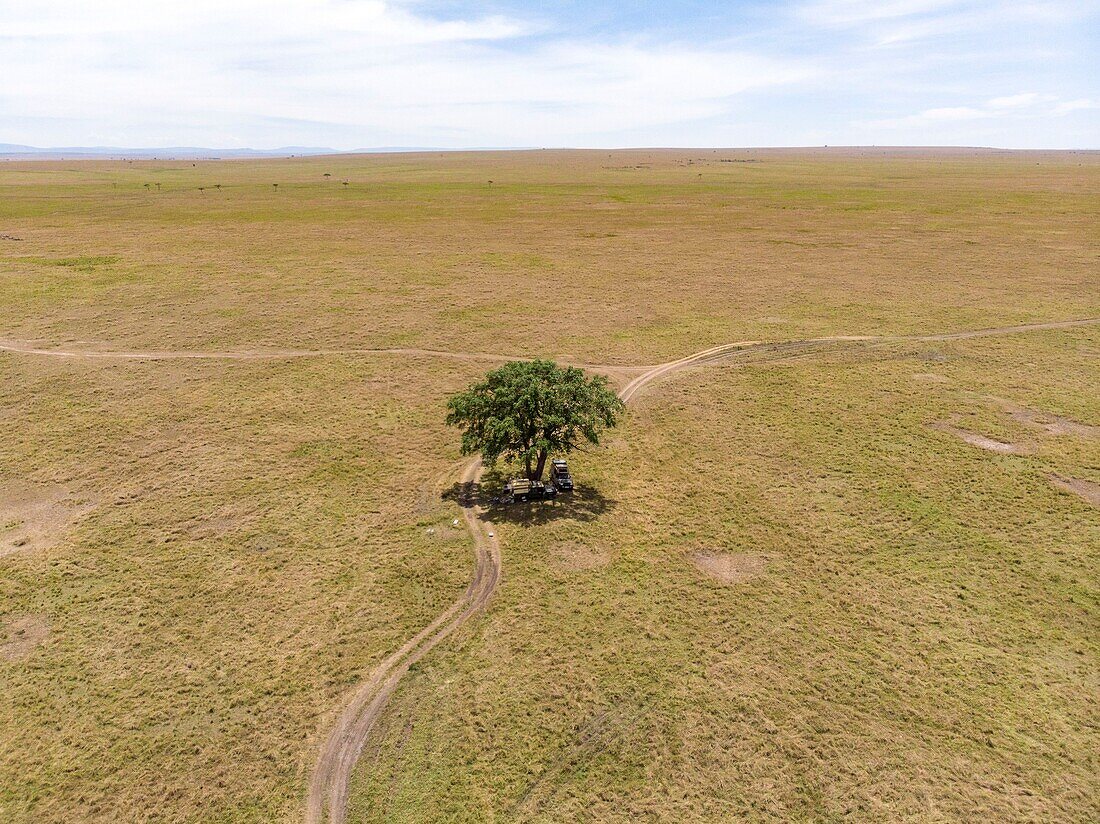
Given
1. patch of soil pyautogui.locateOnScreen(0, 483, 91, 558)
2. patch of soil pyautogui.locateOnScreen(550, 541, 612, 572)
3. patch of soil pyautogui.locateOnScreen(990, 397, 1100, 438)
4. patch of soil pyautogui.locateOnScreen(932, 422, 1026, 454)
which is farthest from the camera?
patch of soil pyautogui.locateOnScreen(990, 397, 1100, 438)

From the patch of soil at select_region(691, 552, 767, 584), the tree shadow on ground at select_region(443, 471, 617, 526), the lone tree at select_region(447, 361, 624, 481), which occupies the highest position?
the lone tree at select_region(447, 361, 624, 481)

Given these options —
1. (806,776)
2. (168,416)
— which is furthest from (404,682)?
(168,416)

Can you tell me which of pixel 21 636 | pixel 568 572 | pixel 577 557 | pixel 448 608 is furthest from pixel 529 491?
pixel 21 636

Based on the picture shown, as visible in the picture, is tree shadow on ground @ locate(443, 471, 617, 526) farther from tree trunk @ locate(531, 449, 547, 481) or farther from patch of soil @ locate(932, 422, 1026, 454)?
patch of soil @ locate(932, 422, 1026, 454)

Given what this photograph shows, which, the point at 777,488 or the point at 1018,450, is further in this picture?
the point at 1018,450

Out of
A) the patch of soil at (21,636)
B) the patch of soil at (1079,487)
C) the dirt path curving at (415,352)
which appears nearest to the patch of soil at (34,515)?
the patch of soil at (21,636)

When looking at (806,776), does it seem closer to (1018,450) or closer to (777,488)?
(777,488)

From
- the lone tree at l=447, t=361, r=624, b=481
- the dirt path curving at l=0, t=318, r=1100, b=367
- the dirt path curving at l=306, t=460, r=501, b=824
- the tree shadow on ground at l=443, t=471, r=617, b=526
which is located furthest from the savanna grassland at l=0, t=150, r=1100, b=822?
the lone tree at l=447, t=361, r=624, b=481
